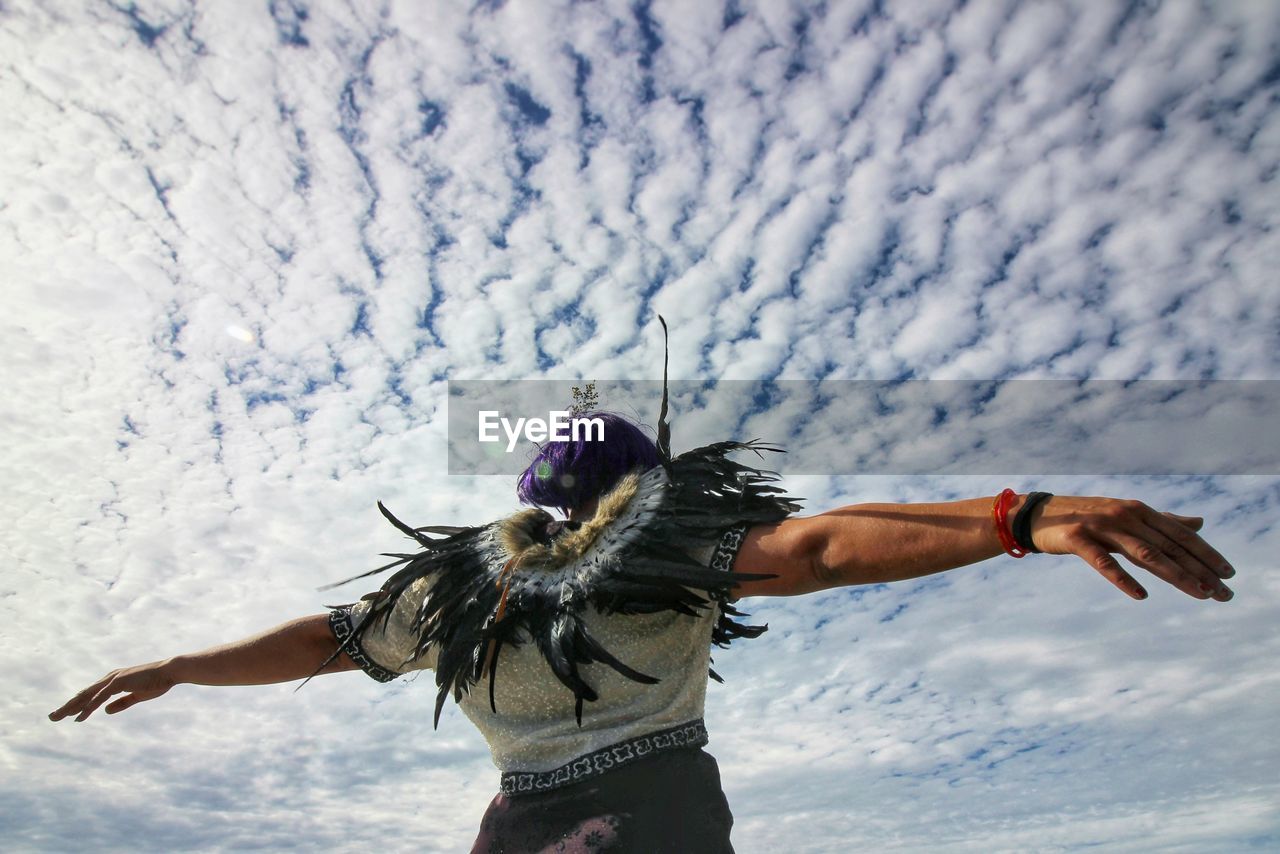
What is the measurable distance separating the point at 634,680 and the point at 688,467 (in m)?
0.72

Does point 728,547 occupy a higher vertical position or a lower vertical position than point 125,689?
higher

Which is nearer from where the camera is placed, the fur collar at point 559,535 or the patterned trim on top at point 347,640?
the fur collar at point 559,535

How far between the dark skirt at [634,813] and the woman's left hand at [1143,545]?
1349 millimetres

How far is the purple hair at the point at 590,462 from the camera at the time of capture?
10.5ft

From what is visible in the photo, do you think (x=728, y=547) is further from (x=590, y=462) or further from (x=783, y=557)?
(x=590, y=462)

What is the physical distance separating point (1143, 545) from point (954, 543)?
39cm

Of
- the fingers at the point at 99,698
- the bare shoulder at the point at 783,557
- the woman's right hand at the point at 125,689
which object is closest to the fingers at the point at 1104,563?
the bare shoulder at the point at 783,557

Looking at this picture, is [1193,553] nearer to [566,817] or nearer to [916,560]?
[916,560]

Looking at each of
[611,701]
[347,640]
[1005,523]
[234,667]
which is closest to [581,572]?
[611,701]

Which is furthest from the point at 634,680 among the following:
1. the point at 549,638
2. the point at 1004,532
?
the point at 1004,532

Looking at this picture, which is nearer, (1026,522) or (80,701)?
(1026,522)

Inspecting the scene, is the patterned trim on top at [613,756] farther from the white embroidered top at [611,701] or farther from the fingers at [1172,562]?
the fingers at [1172,562]

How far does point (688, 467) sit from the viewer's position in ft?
9.31

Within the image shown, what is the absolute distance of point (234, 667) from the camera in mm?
3172
